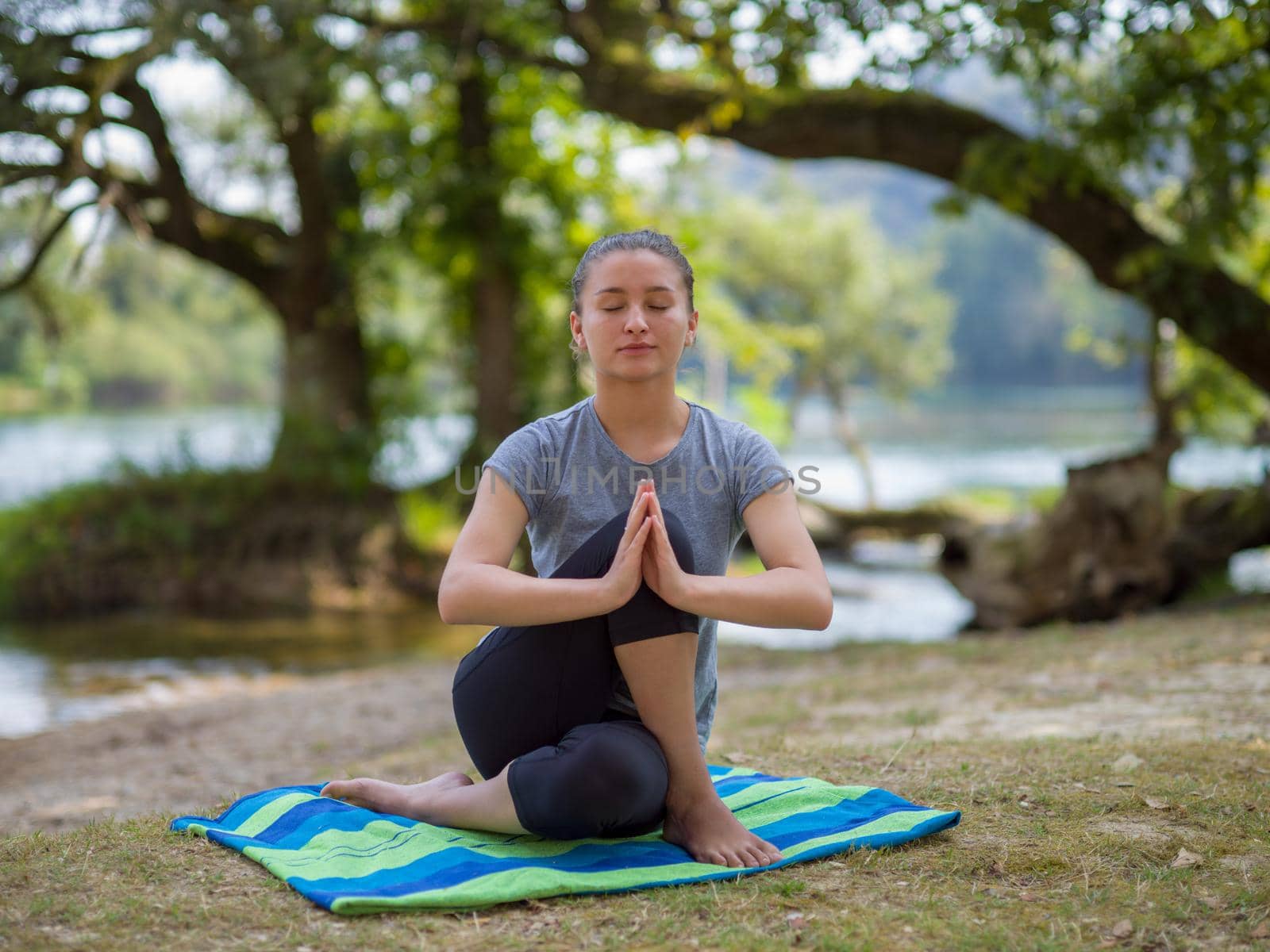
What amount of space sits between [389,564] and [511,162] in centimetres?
440

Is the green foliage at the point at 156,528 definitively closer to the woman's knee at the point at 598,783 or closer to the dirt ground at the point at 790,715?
the dirt ground at the point at 790,715

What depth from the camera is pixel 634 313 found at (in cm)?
271

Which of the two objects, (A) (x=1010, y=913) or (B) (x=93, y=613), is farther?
(B) (x=93, y=613)

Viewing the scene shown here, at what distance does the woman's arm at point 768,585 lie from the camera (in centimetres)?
246

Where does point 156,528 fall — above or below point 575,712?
above

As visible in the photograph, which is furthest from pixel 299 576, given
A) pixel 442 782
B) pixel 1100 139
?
pixel 442 782

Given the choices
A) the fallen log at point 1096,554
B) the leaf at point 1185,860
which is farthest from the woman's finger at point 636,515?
the fallen log at point 1096,554

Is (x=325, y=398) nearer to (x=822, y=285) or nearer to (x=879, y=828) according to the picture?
(x=879, y=828)

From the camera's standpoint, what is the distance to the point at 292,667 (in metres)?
9.14

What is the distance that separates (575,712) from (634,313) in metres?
0.90

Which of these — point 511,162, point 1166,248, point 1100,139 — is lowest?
point 1166,248

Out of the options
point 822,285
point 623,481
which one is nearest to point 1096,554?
point 623,481

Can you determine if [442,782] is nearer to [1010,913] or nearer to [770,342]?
[1010,913]

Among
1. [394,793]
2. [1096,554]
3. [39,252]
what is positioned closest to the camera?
[394,793]
